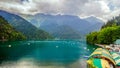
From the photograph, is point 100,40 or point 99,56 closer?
point 99,56

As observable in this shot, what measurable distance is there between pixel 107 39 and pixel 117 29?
9136 millimetres

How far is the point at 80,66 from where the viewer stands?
191 ft

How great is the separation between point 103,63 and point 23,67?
2417 cm

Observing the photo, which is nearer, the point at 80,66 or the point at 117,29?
the point at 80,66

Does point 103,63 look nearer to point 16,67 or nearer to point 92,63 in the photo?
point 92,63

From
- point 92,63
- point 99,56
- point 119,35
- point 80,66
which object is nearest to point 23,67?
point 80,66

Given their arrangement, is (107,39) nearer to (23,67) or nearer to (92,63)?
(23,67)

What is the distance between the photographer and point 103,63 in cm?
3709

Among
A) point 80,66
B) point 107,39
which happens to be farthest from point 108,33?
point 80,66

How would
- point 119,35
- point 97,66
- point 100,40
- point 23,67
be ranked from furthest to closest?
1. point 100,40
2. point 119,35
3. point 23,67
4. point 97,66

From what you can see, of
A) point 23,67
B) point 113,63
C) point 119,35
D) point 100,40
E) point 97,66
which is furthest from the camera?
point 100,40

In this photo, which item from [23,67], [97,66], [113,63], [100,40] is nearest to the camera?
[97,66]

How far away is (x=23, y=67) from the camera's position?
56.5 m

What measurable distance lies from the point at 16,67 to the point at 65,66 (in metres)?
10.7
